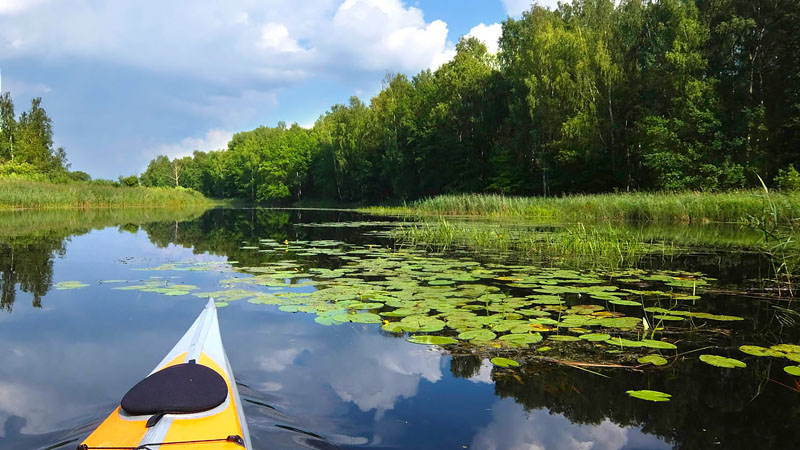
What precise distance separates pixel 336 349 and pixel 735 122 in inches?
1090

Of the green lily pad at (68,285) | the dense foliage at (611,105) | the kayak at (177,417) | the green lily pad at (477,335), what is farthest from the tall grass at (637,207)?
the kayak at (177,417)

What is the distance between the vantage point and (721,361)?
3.12 m

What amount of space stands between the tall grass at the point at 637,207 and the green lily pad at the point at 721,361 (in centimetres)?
1105

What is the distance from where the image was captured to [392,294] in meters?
5.11

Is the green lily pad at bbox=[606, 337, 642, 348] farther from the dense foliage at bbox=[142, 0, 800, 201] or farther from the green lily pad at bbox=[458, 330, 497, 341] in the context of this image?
the dense foliage at bbox=[142, 0, 800, 201]

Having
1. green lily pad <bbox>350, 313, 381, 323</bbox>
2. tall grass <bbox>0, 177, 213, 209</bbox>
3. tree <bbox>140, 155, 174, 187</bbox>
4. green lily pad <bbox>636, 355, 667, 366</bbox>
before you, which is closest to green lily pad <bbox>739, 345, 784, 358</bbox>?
green lily pad <bbox>636, 355, 667, 366</bbox>

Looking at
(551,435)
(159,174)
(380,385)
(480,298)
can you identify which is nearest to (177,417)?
(380,385)

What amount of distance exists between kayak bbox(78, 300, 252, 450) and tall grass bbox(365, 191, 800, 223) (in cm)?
1379

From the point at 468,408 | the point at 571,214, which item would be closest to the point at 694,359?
the point at 468,408

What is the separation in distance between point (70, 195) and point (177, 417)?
3419cm

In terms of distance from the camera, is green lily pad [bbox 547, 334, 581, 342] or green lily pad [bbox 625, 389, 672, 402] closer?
green lily pad [bbox 625, 389, 672, 402]

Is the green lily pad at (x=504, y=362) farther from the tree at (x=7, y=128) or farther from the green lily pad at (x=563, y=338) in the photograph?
the tree at (x=7, y=128)

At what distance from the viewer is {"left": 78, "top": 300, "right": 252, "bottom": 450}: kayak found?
1789 mm

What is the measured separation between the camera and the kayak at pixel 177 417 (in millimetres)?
1789
